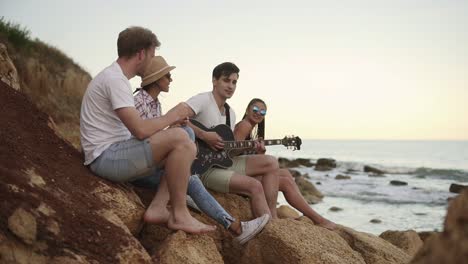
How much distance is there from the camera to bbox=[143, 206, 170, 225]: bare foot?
426cm

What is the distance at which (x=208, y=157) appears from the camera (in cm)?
542

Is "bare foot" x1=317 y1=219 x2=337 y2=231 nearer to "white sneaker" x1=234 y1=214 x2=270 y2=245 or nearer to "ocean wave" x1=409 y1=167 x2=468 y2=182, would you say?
"white sneaker" x1=234 y1=214 x2=270 y2=245

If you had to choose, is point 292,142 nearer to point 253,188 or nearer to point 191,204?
point 253,188

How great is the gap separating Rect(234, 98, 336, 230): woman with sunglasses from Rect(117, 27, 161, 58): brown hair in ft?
6.07

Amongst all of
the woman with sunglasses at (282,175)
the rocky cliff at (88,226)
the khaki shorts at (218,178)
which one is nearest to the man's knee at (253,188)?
the khaki shorts at (218,178)

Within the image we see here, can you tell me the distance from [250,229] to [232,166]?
101 centimetres

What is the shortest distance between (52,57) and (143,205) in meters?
12.3

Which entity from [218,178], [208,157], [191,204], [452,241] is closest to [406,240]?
[218,178]

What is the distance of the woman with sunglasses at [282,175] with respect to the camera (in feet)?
18.7

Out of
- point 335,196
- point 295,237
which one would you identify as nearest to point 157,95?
point 295,237

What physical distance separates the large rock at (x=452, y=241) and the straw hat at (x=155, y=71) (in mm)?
3496

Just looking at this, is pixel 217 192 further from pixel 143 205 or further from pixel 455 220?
pixel 455 220

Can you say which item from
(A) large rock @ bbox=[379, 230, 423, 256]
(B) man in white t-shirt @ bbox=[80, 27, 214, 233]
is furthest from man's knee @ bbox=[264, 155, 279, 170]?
(A) large rock @ bbox=[379, 230, 423, 256]

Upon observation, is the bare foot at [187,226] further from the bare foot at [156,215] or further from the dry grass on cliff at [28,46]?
the dry grass on cliff at [28,46]
